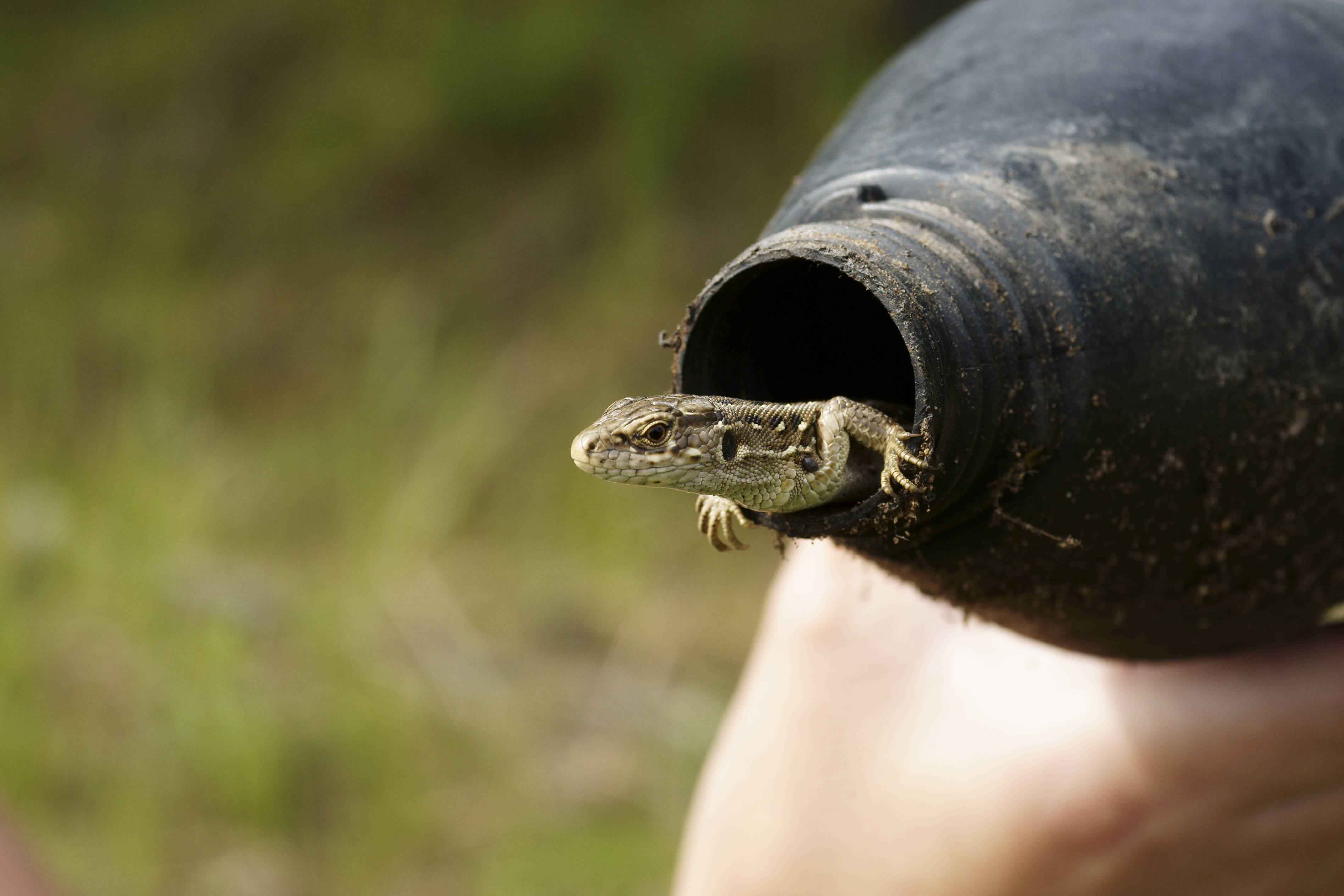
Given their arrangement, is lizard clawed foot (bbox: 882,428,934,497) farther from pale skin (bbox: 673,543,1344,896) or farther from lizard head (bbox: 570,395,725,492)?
pale skin (bbox: 673,543,1344,896)

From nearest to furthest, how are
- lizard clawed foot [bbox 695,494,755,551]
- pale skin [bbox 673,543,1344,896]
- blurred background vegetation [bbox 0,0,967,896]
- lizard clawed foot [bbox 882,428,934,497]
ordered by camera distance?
lizard clawed foot [bbox 882,428,934,497], lizard clawed foot [bbox 695,494,755,551], pale skin [bbox 673,543,1344,896], blurred background vegetation [bbox 0,0,967,896]

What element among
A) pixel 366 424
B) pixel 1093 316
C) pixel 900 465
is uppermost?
pixel 366 424

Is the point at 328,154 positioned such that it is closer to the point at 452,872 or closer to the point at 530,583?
the point at 530,583

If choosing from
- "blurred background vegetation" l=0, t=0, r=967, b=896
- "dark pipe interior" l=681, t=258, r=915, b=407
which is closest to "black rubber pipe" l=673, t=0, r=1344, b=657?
"dark pipe interior" l=681, t=258, r=915, b=407

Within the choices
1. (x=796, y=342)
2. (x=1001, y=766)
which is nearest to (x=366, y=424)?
(x=1001, y=766)

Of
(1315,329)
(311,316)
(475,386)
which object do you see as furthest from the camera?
(311,316)

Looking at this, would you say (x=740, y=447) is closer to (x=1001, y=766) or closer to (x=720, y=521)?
(x=720, y=521)

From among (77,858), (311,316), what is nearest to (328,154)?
(311,316)
